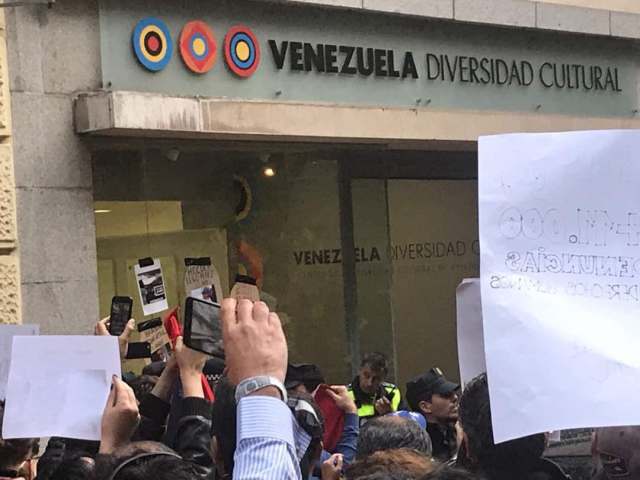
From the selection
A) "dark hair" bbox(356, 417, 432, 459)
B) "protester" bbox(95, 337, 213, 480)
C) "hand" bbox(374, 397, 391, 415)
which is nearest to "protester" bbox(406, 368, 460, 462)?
"hand" bbox(374, 397, 391, 415)

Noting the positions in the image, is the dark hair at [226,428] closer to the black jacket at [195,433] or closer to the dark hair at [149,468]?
the black jacket at [195,433]

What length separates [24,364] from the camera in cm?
386

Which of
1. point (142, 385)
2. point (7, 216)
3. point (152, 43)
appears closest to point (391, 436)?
point (142, 385)

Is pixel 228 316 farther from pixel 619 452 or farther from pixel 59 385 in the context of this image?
pixel 59 385

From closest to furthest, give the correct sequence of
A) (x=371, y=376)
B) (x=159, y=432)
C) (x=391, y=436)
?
(x=391, y=436) → (x=159, y=432) → (x=371, y=376)

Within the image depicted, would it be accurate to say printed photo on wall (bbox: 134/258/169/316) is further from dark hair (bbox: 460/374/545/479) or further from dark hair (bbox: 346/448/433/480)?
dark hair (bbox: 346/448/433/480)

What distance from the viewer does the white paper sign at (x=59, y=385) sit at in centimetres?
377

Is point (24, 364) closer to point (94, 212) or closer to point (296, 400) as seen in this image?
point (296, 400)

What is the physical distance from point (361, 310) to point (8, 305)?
395 cm

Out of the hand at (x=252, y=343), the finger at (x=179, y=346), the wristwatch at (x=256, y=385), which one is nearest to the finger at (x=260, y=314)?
the hand at (x=252, y=343)

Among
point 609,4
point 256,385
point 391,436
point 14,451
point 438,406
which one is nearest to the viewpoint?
point 256,385

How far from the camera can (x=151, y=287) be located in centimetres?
902

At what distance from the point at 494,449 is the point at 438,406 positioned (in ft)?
10.4

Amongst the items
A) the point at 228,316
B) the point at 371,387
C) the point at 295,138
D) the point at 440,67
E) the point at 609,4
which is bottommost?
the point at 371,387
